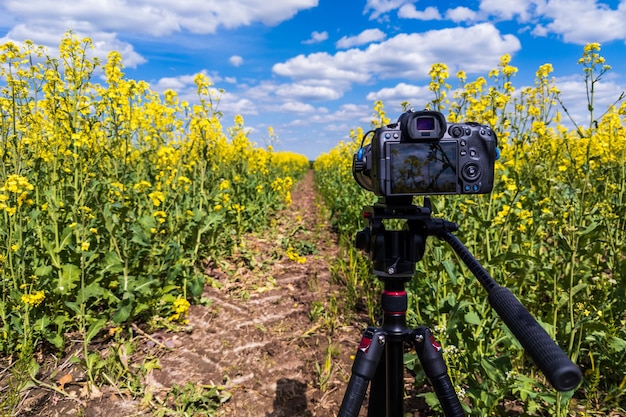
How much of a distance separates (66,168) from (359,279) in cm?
278

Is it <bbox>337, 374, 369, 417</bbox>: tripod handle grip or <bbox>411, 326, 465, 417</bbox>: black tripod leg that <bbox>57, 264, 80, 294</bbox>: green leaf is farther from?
<bbox>411, 326, 465, 417</bbox>: black tripod leg

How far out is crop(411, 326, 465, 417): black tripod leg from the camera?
107 cm

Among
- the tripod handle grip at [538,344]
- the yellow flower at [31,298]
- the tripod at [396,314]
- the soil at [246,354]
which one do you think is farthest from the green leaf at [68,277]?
the tripod handle grip at [538,344]

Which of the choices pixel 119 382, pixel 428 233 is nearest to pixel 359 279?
pixel 119 382

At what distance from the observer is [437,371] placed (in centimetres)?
112

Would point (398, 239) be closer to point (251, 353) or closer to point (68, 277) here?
point (251, 353)

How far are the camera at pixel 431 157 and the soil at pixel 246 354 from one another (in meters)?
1.72

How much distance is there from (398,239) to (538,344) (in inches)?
20.6

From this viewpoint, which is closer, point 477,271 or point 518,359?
point 477,271

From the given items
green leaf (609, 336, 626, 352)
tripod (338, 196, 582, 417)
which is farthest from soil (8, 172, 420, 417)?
green leaf (609, 336, 626, 352)

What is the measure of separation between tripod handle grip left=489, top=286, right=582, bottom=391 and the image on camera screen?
1.06ft

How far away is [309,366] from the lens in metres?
2.66

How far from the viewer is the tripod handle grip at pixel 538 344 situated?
0.52m

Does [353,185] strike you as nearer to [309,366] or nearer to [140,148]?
[140,148]
